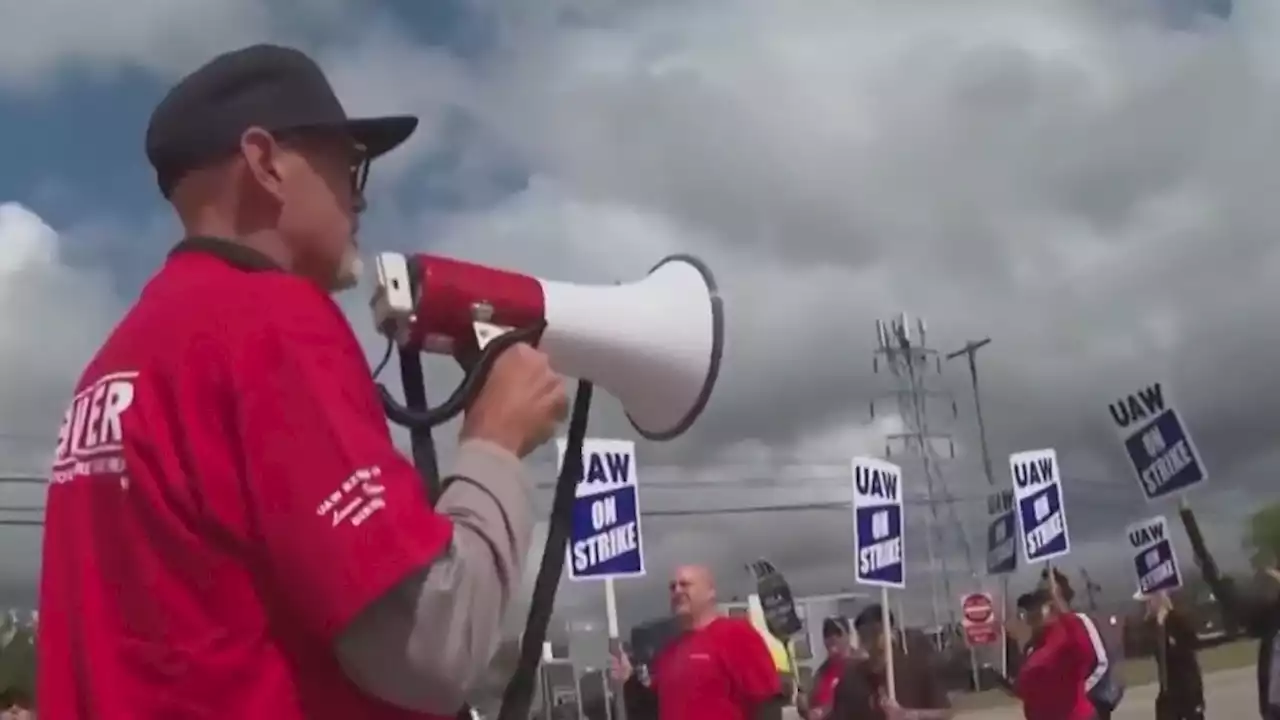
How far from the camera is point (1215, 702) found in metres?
27.2

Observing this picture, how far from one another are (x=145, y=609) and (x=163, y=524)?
0.31ft

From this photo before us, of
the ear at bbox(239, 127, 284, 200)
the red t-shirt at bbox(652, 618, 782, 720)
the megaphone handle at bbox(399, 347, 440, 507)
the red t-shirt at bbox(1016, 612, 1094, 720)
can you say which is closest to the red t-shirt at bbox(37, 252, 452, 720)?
the ear at bbox(239, 127, 284, 200)

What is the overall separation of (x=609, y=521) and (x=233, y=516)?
9.96 m

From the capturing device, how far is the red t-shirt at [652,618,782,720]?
8.22m

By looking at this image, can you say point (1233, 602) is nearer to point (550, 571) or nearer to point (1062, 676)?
point (1062, 676)

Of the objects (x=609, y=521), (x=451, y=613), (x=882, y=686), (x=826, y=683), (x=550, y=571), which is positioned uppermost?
(x=609, y=521)

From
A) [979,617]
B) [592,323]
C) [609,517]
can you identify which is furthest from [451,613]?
[979,617]

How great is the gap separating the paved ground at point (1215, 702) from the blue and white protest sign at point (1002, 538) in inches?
246

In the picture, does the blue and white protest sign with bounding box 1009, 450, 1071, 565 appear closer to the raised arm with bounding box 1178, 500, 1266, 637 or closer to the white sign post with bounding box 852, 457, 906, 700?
the white sign post with bounding box 852, 457, 906, 700

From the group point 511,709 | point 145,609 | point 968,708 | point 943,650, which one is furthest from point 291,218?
point 943,650

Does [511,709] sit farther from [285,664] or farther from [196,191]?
[196,191]

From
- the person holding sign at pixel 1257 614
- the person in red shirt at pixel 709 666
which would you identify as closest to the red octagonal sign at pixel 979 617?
the person holding sign at pixel 1257 614

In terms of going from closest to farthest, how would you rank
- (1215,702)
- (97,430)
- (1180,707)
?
(97,430) → (1180,707) → (1215,702)

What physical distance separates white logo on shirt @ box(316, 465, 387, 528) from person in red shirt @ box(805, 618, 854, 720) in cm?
1101
